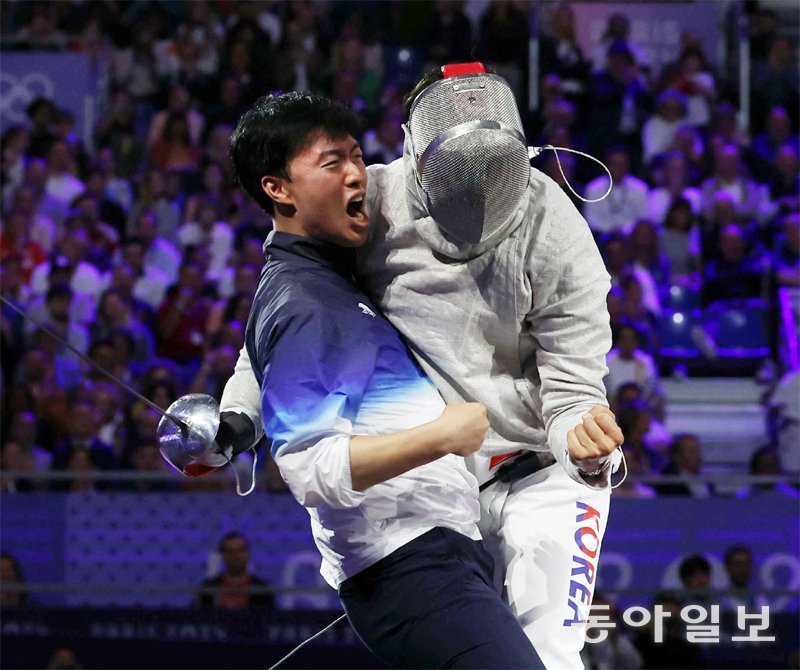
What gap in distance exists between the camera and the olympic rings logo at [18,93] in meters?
8.65

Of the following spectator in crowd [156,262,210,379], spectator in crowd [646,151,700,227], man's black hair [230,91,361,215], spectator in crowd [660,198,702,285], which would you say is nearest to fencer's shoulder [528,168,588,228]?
man's black hair [230,91,361,215]

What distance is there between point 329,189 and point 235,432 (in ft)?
1.71

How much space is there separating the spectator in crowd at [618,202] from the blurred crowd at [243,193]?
0.04 feet

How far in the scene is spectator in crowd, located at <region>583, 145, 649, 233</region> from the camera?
25.1ft

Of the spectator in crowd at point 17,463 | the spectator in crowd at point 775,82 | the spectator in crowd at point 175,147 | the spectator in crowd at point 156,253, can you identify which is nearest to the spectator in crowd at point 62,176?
the spectator in crowd at point 175,147

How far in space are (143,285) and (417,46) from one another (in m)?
2.79

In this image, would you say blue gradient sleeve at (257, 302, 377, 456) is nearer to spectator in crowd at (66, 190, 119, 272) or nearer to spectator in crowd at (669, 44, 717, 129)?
spectator in crowd at (66, 190, 119, 272)

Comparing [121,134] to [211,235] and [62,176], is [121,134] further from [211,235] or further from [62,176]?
[211,235]

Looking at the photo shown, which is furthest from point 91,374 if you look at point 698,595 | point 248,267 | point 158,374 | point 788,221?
point 788,221

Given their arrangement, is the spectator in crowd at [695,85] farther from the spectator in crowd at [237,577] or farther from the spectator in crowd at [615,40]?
the spectator in crowd at [237,577]

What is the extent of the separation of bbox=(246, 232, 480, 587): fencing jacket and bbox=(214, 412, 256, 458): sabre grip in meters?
0.14

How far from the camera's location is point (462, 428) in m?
2.19

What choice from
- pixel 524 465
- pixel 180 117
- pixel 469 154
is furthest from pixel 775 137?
pixel 469 154

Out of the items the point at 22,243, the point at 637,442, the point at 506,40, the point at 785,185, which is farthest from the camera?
the point at 506,40
